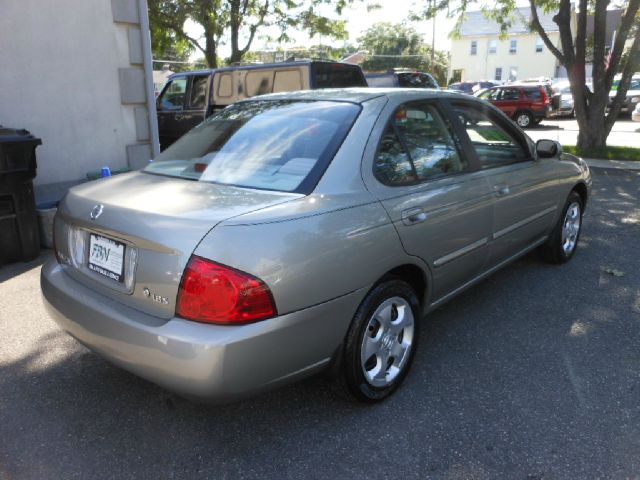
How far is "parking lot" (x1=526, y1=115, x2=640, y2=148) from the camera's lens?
15133 millimetres

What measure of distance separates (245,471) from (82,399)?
110 cm

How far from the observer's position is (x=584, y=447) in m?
2.47

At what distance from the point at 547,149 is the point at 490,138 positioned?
2.43ft

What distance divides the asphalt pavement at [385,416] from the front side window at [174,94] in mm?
7486

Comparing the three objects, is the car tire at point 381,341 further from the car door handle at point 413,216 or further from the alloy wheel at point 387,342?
the car door handle at point 413,216

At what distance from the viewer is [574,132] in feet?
60.1

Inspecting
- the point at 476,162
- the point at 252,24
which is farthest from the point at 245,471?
the point at 252,24

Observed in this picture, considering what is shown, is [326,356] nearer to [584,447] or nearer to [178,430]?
[178,430]

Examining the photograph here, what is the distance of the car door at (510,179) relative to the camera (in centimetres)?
361

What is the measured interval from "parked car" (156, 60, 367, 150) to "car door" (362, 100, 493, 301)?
5.45m

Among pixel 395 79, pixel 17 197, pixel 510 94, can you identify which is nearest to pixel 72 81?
pixel 17 197

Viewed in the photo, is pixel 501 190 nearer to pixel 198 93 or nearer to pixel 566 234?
pixel 566 234

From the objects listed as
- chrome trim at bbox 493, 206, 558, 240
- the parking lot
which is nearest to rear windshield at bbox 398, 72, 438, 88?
the parking lot

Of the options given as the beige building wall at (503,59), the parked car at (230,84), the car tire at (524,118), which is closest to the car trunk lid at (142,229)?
the parked car at (230,84)
